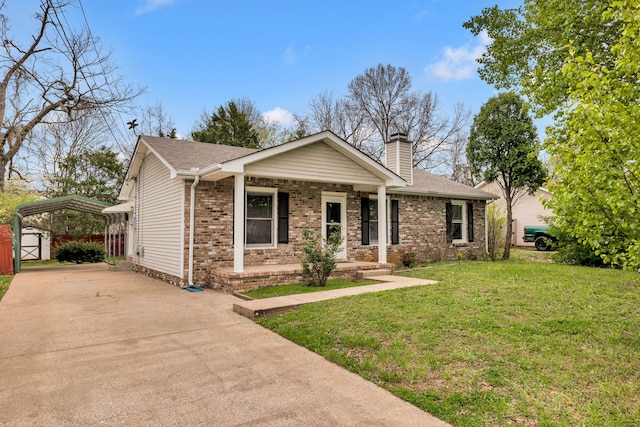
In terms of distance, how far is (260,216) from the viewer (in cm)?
1029

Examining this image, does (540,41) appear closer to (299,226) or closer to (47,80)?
(299,226)

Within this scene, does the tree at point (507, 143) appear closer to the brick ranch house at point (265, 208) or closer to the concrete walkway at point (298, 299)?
the brick ranch house at point (265, 208)

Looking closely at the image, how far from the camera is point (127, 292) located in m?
8.89

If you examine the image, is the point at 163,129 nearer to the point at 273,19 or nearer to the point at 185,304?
the point at 273,19

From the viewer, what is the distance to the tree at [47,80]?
1669 centimetres

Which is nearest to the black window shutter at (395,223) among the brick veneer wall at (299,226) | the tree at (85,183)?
the brick veneer wall at (299,226)

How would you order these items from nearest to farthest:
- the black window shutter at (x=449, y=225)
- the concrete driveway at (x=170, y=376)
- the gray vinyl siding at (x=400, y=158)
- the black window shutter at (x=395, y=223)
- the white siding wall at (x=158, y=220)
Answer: the concrete driveway at (x=170, y=376) → the white siding wall at (x=158, y=220) → the black window shutter at (x=395, y=223) → the gray vinyl siding at (x=400, y=158) → the black window shutter at (x=449, y=225)

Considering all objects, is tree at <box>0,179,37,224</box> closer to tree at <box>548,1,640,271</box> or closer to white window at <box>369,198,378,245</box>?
white window at <box>369,198,378,245</box>

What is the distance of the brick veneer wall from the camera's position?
30.7 feet

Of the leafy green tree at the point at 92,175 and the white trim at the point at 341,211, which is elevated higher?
the leafy green tree at the point at 92,175

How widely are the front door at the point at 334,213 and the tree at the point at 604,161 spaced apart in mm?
7496

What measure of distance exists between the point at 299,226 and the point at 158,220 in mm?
4197

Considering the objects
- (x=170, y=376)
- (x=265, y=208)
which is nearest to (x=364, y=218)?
(x=265, y=208)

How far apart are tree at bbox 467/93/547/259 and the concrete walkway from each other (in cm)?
754
